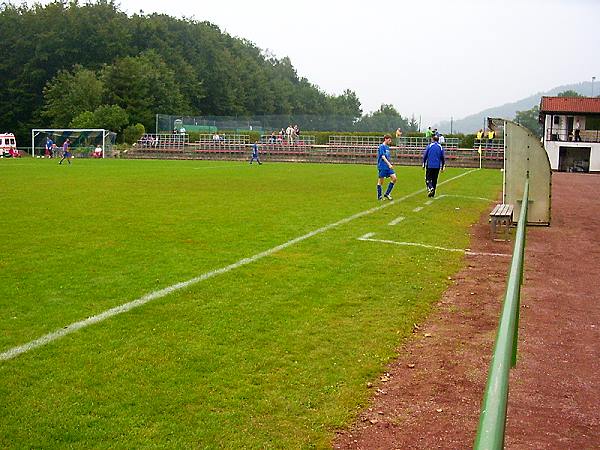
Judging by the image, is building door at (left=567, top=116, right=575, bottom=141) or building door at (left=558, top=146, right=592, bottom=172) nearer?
building door at (left=558, top=146, right=592, bottom=172)

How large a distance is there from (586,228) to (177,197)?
10355 mm

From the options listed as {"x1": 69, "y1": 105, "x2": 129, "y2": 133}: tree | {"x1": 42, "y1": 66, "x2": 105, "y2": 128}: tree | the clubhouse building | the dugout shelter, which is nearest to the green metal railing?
the dugout shelter

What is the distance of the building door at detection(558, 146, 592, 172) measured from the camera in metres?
52.0

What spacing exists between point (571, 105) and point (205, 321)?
55415 millimetres

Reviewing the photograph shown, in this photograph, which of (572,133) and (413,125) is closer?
(572,133)

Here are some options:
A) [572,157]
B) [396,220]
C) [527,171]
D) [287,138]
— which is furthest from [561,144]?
[396,220]

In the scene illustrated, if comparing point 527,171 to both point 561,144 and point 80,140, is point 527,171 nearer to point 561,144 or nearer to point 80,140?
point 561,144

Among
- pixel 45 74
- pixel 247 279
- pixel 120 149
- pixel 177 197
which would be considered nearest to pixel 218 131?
pixel 120 149

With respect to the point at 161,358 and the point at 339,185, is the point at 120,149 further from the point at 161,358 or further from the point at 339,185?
the point at 161,358

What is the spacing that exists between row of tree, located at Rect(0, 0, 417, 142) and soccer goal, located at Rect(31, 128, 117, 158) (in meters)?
9.25

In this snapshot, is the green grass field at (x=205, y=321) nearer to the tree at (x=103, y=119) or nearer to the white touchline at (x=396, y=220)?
the white touchline at (x=396, y=220)

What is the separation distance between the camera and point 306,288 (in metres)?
8.09

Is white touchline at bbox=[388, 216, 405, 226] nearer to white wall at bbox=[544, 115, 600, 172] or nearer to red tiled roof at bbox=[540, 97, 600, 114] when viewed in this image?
white wall at bbox=[544, 115, 600, 172]

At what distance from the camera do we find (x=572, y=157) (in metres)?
52.7
